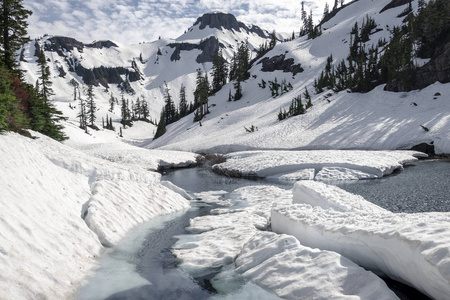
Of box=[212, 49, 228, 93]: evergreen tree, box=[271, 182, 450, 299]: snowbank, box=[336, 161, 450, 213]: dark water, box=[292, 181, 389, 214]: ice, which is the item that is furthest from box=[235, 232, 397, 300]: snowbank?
box=[212, 49, 228, 93]: evergreen tree

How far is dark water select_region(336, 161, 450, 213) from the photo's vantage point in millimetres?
14555

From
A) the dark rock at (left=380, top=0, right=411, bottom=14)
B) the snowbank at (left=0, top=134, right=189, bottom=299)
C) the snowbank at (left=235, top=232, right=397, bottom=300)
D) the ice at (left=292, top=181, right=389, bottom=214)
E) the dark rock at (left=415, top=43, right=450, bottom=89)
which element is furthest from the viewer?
the dark rock at (left=380, top=0, right=411, bottom=14)

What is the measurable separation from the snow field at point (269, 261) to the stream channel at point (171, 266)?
1.19ft

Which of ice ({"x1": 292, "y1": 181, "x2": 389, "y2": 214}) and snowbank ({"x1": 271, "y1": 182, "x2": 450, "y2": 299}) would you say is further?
ice ({"x1": 292, "y1": 181, "x2": 389, "y2": 214})

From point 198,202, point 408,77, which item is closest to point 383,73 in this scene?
point 408,77

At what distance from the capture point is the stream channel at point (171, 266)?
6734 mm

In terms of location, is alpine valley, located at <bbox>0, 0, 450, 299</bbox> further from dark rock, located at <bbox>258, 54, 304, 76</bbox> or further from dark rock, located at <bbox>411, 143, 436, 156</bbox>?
dark rock, located at <bbox>258, 54, 304, 76</bbox>

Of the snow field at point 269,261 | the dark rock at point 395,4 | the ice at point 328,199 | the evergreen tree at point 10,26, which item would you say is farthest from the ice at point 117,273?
the dark rock at point 395,4

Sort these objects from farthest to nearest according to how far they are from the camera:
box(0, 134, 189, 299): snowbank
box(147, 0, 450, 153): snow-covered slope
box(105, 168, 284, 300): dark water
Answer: box(147, 0, 450, 153): snow-covered slope < box(105, 168, 284, 300): dark water < box(0, 134, 189, 299): snowbank

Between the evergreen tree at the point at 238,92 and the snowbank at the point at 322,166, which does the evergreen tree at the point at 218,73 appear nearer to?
the evergreen tree at the point at 238,92

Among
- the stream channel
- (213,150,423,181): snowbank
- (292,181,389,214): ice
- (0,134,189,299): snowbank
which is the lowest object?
(213,150,423,181): snowbank

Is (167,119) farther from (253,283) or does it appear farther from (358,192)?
(253,283)

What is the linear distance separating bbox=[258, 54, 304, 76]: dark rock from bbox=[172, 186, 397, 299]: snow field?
7190cm

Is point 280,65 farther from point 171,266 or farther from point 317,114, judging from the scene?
point 171,266
